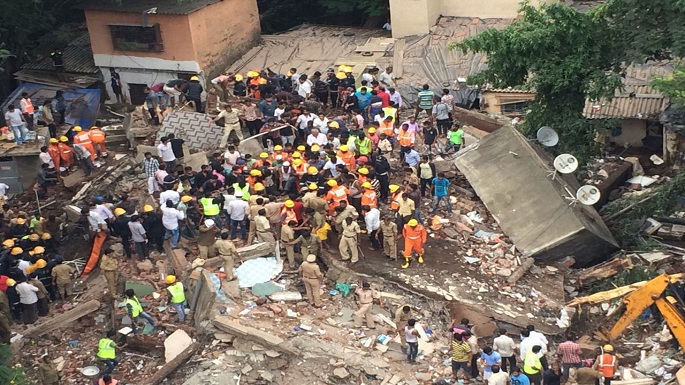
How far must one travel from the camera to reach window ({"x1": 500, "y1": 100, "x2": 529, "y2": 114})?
25402mm

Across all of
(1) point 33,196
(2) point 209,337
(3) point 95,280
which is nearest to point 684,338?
(2) point 209,337

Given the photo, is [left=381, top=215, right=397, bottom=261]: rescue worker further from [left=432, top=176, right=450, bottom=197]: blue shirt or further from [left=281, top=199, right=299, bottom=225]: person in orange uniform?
[left=281, top=199, right=299, bottom=225]: person in orange uniform

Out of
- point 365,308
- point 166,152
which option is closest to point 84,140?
point 166,152

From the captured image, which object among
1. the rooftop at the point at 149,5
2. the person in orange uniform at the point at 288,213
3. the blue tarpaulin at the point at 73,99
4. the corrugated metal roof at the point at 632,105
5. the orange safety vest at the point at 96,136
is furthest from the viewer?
the rooftop at the point at 149,5

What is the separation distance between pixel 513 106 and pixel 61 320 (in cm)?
1440

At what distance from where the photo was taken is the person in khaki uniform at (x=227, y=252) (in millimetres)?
16969

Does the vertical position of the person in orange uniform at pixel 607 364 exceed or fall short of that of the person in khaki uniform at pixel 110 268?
it falls short

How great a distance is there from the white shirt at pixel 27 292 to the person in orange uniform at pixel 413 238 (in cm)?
749

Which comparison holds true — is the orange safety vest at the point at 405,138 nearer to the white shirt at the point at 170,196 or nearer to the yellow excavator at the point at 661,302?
the white shirt at the point at 170,196

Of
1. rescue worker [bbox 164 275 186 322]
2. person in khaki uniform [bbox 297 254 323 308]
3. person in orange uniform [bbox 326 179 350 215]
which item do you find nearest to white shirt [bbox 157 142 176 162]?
person in orange uniform [bbox 326 179 350 215]

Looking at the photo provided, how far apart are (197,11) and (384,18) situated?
791 cm

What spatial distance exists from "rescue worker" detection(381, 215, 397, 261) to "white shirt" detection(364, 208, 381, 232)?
150 mm

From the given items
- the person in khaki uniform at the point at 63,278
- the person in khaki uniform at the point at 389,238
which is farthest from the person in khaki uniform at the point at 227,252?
the person in khaki uniform at the point at 63,278

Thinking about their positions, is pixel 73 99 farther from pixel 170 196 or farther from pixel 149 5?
pixel 170 196
